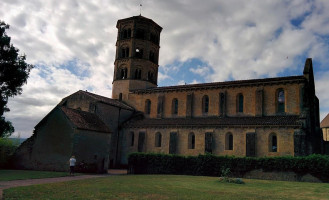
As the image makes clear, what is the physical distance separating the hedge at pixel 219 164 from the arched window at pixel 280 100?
10539mm

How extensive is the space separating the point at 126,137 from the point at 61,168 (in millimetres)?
14018

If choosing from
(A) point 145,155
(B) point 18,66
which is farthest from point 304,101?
(B) point 18,66

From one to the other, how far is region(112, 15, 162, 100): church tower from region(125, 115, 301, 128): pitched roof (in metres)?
7.59

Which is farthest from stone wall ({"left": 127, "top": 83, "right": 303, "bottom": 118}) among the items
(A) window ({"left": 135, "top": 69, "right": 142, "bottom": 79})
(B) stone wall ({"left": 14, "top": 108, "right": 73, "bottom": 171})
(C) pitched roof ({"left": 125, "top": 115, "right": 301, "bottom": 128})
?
(B) stone wall ({"left": 14, "top": 108, "right": 73, "bottom": 171})

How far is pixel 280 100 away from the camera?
34.4 metres

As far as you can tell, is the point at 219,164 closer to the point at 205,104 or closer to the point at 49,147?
the point at 205,104

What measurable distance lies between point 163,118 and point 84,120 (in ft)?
46.2

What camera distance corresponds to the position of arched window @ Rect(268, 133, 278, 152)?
103 feet

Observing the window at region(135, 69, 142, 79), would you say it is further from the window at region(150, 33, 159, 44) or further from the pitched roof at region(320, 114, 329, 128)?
the pitched roof at region(320, 114, 329, 128)

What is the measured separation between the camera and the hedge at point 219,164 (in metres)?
23.8

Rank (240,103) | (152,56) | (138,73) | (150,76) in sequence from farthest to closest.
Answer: (152,56), (150,76), (138,73), (240,103)

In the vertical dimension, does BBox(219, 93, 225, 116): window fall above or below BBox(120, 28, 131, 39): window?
below

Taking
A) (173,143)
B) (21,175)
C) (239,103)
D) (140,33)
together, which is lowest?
(21,175)

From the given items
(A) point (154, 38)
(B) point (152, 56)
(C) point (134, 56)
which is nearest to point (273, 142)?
(B) point (152, 56)
